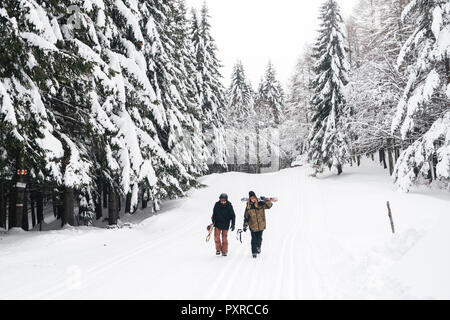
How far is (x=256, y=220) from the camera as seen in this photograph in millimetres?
8773

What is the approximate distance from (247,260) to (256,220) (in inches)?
45.1

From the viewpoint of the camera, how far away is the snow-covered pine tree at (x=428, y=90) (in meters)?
13.1

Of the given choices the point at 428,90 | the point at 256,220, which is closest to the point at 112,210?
the point at 256,220

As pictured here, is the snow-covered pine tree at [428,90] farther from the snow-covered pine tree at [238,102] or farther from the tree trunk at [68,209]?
the snow-covered pine tree at [238,102]

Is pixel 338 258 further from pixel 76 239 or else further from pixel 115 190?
pixel 115 190

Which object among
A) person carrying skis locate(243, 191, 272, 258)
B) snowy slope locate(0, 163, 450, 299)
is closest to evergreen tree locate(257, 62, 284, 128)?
snowy slope locate(0, 163, 450, 299)

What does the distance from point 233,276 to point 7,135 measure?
6356mm

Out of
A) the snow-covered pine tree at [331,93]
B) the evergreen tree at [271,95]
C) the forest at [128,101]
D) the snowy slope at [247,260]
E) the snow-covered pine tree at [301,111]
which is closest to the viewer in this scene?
the snowy slope at [247,260]

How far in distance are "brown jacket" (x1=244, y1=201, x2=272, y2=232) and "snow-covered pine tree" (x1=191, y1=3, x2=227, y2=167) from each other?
20.8 meters

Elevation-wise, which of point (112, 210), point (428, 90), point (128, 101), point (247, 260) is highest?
point (428, 90)

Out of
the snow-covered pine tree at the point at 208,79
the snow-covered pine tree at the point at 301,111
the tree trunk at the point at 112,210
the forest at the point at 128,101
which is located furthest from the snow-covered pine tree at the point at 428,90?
the snow-covered pine tree at the point at 301,111

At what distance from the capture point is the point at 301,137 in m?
41.4

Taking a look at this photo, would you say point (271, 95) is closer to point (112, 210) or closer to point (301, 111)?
point (301, 111)

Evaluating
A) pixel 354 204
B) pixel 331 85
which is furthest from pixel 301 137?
pixel 354 204
